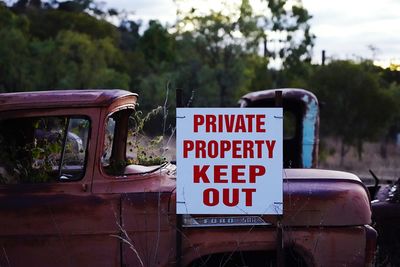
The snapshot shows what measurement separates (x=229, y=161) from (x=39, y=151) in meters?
1.62

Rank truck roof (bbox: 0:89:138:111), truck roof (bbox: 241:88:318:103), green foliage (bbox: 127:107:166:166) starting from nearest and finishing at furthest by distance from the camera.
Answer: truck roof (bbox: 0:89:138:111), green foliage (bbox: 127:107:166:166), truck roof (bbox: 241:88:318:103)

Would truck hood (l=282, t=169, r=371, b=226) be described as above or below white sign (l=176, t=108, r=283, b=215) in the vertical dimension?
below

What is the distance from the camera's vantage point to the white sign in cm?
545

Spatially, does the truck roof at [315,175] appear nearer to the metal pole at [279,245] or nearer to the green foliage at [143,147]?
the metal pole at [279,245]

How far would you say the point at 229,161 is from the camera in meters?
5.49

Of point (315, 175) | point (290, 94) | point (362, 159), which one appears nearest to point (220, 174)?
point (315, 175)

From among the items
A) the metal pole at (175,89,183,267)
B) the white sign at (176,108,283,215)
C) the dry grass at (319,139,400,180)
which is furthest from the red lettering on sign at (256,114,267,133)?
the dry grass at (319,139,400,180)

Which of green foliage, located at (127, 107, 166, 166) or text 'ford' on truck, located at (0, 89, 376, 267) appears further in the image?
green foliage, located at (127, 107, 166, 166)

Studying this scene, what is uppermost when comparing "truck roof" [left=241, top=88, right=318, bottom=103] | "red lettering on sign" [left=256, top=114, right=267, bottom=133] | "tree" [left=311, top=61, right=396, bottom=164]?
"red lettering on sign" [left=256, top=114, right=267, bottom=133]

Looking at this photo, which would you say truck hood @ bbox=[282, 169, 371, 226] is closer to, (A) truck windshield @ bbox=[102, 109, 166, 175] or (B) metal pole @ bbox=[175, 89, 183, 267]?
(B) metal pole @ bbox=[175, 89, 183, 267]

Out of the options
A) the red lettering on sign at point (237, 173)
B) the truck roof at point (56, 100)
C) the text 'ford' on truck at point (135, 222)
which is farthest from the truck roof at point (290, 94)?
the red lettering on sign at point (237, 173)

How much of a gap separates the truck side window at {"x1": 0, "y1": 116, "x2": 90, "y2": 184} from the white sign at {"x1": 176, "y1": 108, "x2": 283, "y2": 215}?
86 centimetres

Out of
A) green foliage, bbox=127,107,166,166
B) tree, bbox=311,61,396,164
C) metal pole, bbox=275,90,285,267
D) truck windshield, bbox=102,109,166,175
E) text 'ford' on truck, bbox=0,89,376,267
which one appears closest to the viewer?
metal pole, bbox=275,90,285,267

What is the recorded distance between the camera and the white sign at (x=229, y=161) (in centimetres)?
545
